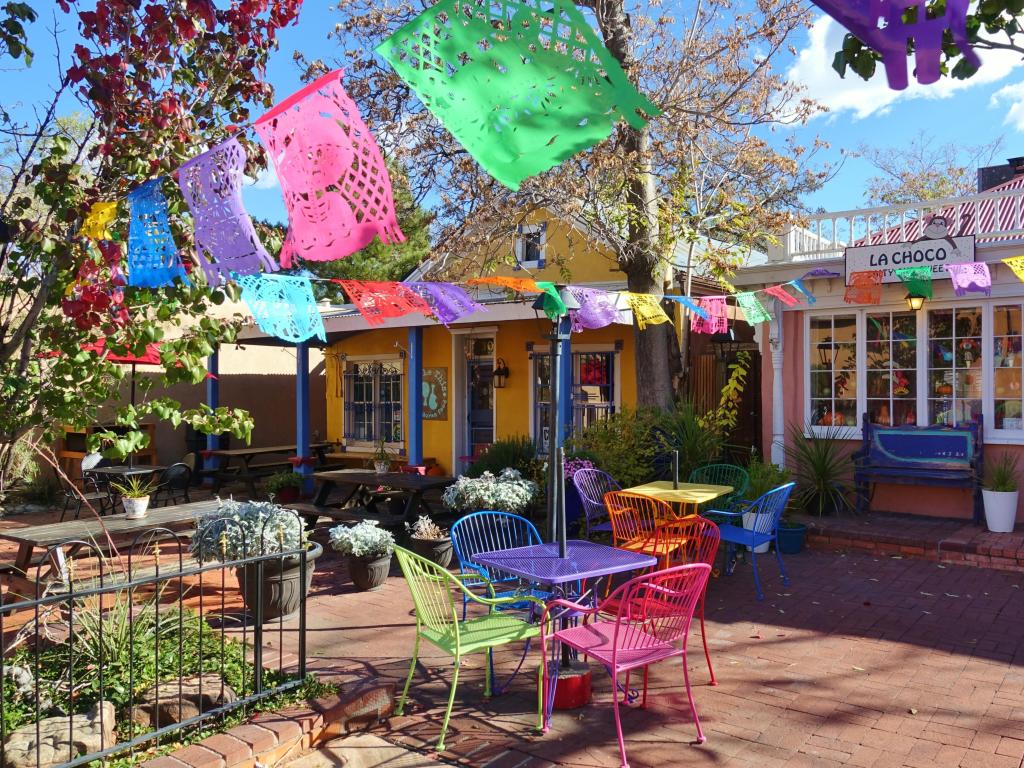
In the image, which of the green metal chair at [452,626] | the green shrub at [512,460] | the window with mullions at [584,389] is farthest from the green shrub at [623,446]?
the green metal chair at [452,626]

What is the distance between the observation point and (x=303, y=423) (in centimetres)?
1293

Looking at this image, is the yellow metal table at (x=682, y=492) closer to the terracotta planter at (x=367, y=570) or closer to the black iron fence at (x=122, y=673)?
the terracotta planter at (x=367, y=570)

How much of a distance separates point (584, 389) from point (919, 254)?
201 inches

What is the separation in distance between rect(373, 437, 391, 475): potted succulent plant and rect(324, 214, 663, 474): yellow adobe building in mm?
218

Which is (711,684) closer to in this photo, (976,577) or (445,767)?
(445,767)

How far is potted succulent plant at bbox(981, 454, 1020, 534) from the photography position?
318 inches

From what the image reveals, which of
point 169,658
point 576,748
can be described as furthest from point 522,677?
point 169,658

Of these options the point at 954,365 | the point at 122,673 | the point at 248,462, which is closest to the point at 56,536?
the point at 122,673

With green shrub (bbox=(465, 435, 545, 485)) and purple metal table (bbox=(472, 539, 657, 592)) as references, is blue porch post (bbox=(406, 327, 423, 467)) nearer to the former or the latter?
green shrub (bbox=(465, 435, 545, 485))

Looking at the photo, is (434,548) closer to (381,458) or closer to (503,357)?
(381,458)

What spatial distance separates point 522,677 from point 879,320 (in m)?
6.88

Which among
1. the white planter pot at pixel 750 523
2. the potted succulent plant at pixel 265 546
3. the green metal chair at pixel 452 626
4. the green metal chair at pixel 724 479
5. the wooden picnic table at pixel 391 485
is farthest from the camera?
the wooden picnic table at pixel 391 485

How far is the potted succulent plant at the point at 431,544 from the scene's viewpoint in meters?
7.25

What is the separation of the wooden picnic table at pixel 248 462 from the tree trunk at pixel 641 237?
5.98m
